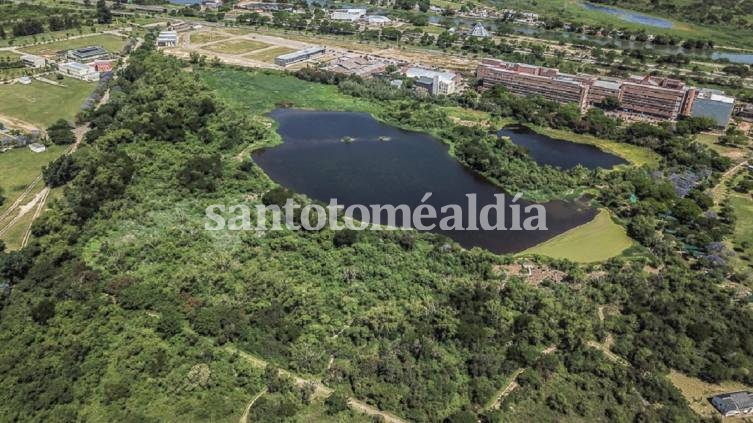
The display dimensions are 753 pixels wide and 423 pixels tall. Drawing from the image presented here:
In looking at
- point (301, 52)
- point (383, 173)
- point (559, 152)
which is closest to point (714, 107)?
point (559, 152)

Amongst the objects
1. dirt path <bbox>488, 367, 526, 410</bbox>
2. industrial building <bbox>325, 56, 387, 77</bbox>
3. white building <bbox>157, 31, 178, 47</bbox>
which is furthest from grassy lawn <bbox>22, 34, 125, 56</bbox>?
dirt path <bbox>488, 367, 526, 410</bbox>

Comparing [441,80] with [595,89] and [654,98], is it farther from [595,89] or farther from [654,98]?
[654,98]

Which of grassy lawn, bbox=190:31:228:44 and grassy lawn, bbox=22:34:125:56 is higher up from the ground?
grassy lawn, bbox=190:31:228:44

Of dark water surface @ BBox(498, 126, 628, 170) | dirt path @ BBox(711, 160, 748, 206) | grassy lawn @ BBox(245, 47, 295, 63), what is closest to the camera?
dirt path @ BBox(711, 160, 748, 206)

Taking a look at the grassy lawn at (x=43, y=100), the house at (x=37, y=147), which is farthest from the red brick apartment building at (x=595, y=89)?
the house at (x=37, y=147)

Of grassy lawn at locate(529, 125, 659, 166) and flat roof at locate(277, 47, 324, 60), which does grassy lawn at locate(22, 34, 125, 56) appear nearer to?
flat roof at locate(277, 47, 324, 60)

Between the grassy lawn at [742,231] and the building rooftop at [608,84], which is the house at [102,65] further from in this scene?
the grassy lawn at [742,231]
